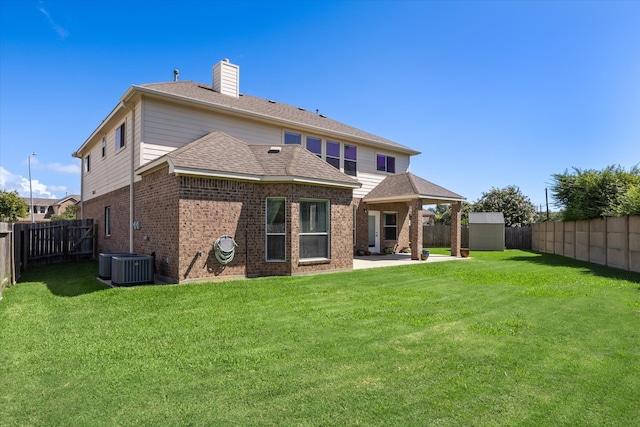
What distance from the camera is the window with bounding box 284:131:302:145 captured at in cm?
1552

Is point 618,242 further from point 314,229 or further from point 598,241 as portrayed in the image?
point 314,229

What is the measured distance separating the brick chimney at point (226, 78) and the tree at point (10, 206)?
3948 centimetres

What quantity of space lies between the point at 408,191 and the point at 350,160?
358cm

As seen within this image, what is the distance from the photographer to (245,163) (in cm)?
1103

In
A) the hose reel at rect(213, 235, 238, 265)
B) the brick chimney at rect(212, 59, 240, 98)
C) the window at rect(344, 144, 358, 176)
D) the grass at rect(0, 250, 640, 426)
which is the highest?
the brick chimney at rect(212, 59, 240, 98)

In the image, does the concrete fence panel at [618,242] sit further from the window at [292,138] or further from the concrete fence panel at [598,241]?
the window at [292,138]

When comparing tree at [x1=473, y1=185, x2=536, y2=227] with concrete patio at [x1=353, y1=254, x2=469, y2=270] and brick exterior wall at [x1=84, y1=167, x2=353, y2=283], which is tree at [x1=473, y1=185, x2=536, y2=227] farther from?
brick exterior wall at [x1=84, y1=167, x2=353, y2=283]

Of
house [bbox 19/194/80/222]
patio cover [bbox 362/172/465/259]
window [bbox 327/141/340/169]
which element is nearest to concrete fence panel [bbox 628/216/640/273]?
patio cover [bbox 362/172/465/259]

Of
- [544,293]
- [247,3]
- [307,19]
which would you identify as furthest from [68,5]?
[544,293]

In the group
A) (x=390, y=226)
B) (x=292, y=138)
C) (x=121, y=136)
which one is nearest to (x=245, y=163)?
(x=292, y=138)

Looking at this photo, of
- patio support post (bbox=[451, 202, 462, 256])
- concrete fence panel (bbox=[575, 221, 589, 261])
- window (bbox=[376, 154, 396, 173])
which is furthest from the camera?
window (bbox=[376, 154, 396, 173])

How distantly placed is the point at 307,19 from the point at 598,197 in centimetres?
1597

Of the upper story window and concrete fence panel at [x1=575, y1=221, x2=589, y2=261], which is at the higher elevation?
the upper story window

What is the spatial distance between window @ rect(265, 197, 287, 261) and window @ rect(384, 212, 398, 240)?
9.79 m
